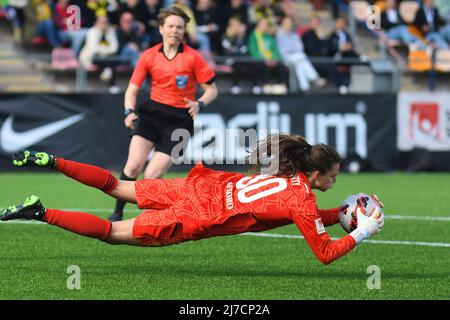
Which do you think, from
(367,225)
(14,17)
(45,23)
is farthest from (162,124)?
(14,17)

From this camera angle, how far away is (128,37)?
2017 cm

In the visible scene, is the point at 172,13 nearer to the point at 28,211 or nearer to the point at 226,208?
the point at 226,208

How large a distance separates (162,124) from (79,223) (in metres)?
3.74

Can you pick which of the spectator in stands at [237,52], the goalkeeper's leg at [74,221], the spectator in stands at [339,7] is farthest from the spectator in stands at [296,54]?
the goalkeeper's leg at [74,221]

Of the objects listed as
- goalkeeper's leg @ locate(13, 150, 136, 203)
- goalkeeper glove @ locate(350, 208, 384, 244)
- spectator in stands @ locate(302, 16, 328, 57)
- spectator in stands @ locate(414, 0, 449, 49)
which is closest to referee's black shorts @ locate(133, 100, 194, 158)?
goalkeeper's leg @ locate(13, 150, 136, 203)

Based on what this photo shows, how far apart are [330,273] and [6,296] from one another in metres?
2.56

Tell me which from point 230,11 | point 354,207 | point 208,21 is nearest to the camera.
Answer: point 354,207

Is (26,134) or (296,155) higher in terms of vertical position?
(296,155)

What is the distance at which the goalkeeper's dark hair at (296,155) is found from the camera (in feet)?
24.8

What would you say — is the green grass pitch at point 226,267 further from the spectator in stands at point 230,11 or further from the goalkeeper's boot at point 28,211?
the spectator in stands at point 230,11

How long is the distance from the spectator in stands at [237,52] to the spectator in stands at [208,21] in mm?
185

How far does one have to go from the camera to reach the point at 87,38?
19828mm

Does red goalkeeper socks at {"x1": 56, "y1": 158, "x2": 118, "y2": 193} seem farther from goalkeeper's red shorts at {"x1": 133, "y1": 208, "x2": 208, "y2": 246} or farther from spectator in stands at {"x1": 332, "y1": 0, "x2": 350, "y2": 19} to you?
spectator in stands at {"x1": 332, "y1": 0, "x2": 350, "y2": 19}

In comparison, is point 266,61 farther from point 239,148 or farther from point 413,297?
point 413,297
